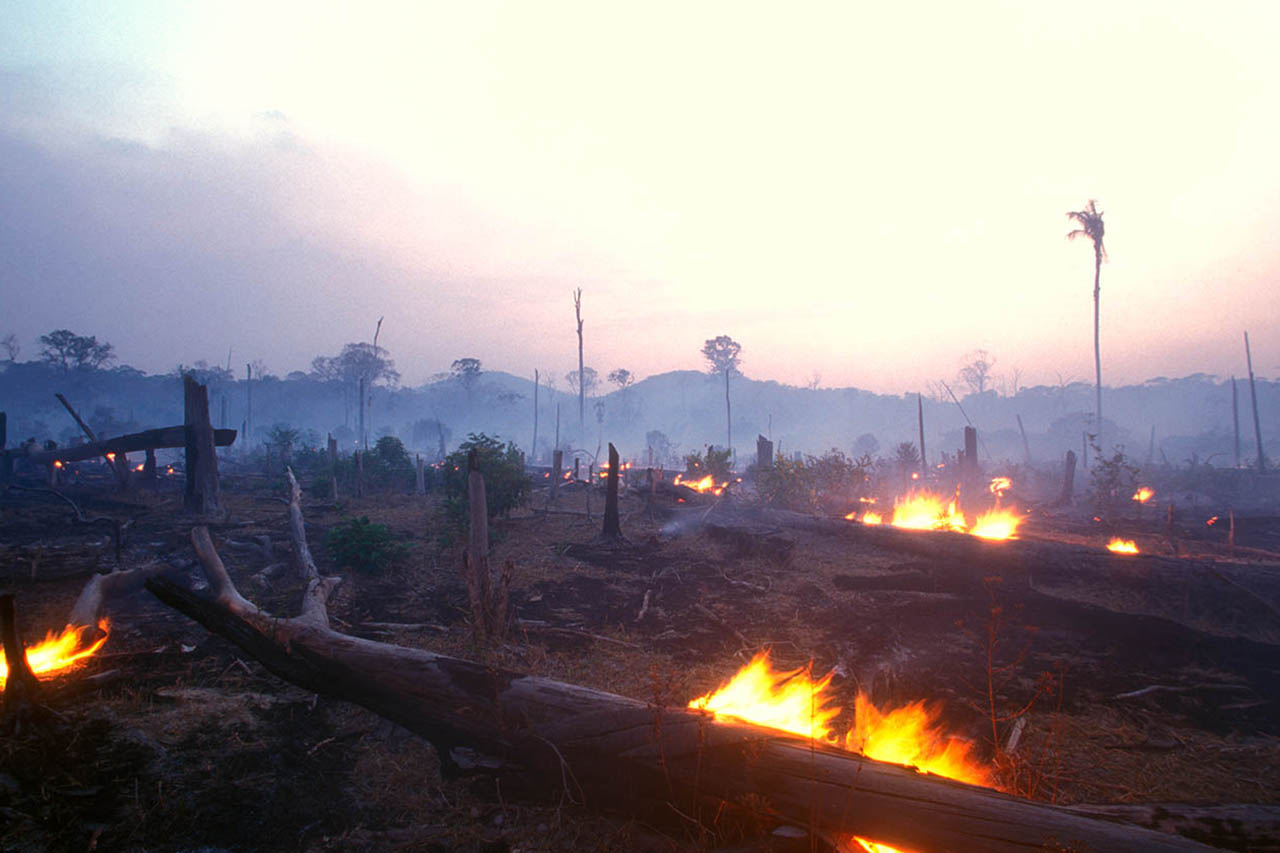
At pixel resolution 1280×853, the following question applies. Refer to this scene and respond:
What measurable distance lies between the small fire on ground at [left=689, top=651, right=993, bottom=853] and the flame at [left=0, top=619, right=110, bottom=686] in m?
6.06

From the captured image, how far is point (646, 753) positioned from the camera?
139 inches

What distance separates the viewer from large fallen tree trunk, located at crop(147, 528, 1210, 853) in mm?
2711

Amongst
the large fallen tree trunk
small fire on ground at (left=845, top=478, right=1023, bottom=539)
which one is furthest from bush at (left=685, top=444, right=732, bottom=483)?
the large fallen tree trunk

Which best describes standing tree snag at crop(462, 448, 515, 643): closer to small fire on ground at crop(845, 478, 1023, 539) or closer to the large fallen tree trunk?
the large fallen tree trunk

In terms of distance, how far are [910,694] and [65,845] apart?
6657mm

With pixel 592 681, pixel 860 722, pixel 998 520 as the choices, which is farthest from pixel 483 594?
pixel 998 520

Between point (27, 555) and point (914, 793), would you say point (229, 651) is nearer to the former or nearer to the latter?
point (27, 555)

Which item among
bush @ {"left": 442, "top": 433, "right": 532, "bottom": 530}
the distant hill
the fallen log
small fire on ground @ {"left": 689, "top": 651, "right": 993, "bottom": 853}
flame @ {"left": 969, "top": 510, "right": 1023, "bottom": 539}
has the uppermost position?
the distant hill

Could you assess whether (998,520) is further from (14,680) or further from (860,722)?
(14,680)

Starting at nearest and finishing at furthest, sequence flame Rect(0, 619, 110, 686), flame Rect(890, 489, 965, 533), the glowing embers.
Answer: flame Rect(0, 619, 110, 686) < flame Rect(890, 489, 965, 533) < the glowing embers

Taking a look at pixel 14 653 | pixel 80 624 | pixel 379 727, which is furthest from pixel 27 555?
pixel 379 727

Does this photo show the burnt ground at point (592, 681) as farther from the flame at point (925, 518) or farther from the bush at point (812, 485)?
the bush at point (812, 485)

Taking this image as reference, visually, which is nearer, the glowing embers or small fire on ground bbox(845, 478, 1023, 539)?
small fire on ground bbox(845, 478, 1023, 539)

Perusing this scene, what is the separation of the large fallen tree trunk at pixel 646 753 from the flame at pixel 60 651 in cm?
165
